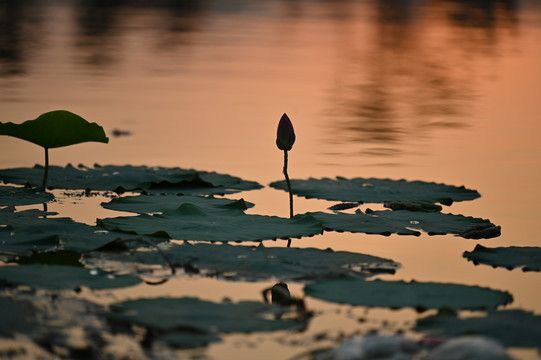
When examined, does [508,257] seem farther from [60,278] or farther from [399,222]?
[60,278]

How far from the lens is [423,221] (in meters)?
3.63

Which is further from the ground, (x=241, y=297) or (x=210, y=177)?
(x=210, y=177)

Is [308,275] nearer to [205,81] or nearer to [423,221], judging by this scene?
[423,221]

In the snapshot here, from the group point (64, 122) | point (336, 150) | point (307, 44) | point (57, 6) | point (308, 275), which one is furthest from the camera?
point (57, 6)

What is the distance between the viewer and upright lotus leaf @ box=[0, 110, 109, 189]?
394cm

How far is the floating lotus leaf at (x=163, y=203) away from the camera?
3.65m

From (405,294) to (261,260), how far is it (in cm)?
53

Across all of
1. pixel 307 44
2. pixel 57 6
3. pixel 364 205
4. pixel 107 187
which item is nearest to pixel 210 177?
pixel 107 187

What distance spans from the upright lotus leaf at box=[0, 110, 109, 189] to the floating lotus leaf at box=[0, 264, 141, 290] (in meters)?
1.34

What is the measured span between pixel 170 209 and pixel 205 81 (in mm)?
5677

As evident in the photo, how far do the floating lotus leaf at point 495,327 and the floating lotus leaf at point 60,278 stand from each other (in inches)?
33.1

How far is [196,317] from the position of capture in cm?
228

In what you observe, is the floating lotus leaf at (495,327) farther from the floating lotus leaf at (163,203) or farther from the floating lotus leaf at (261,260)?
the floating lotus leaf at (163,203)

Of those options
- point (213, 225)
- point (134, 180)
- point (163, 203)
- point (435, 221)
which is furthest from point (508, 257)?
point (134, 180)
